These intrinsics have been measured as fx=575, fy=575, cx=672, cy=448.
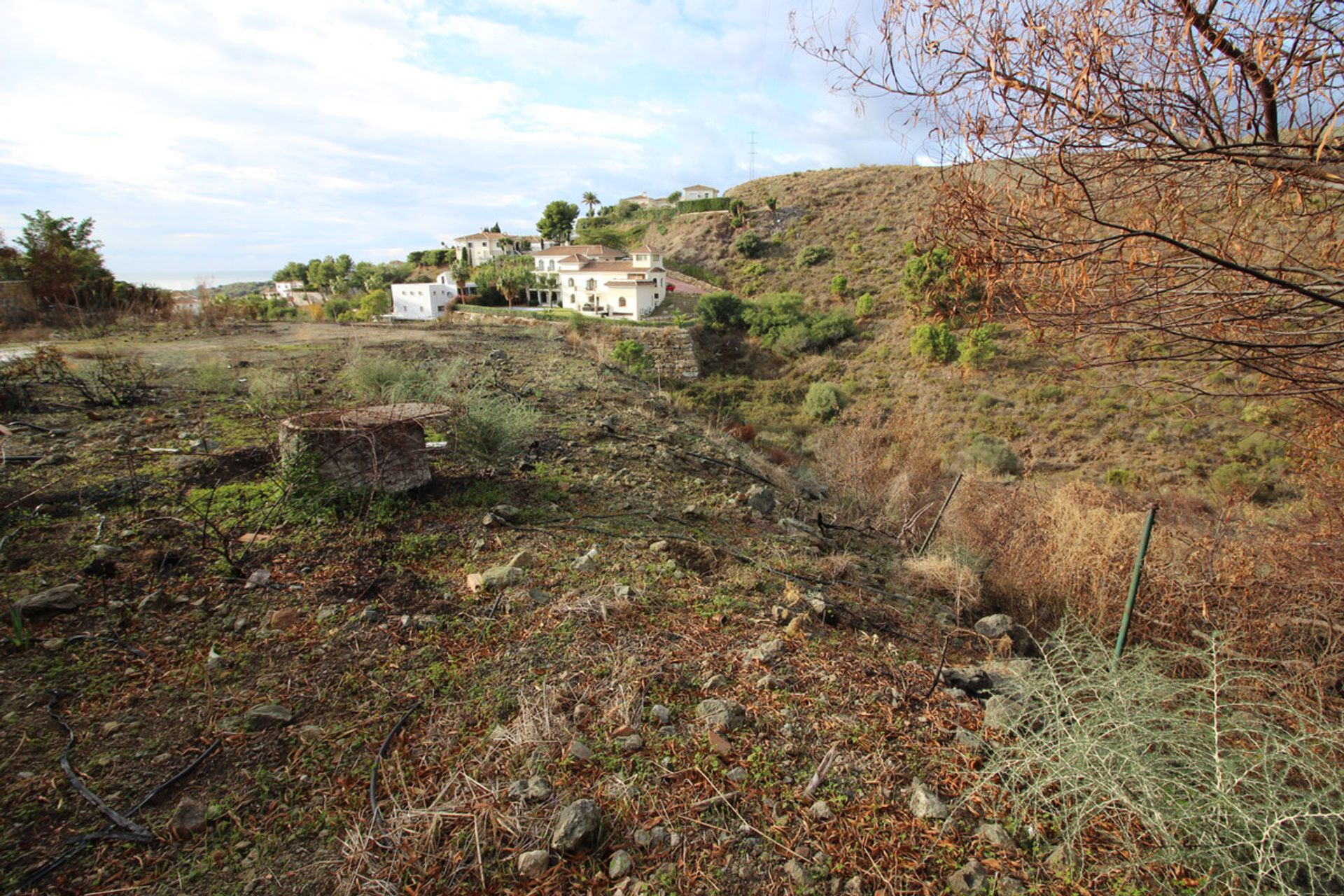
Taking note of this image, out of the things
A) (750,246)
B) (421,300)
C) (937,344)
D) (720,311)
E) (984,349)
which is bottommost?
(984,349)

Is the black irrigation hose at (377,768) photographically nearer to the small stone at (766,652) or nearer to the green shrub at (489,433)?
the small stone at (766,652)

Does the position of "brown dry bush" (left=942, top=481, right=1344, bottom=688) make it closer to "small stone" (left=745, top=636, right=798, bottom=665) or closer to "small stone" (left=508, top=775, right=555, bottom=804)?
"small stone" (left=745, top=636, right=798, bottom=665)

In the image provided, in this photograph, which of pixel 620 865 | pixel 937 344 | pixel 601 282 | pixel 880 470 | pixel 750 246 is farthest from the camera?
pixel 750 246

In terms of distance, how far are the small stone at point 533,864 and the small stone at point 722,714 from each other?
824 millimetres

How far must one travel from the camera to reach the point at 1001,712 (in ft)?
8.13

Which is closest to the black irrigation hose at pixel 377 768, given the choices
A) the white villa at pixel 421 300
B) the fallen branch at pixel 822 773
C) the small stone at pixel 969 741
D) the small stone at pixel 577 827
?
the small stone at pixel 577 827

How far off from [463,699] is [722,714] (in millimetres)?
1134

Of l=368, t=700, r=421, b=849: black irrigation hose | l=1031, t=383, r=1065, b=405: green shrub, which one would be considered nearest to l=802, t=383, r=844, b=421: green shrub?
l=1031, t=383, r=1065, b=405: green shrub

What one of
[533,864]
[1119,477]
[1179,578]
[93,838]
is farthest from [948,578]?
[1119,477]

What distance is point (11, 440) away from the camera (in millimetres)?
5215

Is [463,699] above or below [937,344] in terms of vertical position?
below

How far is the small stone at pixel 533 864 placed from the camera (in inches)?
69.7

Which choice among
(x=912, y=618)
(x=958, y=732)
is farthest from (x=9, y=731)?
(x=912, y=618)

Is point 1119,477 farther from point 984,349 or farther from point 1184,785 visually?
point 1184,785
